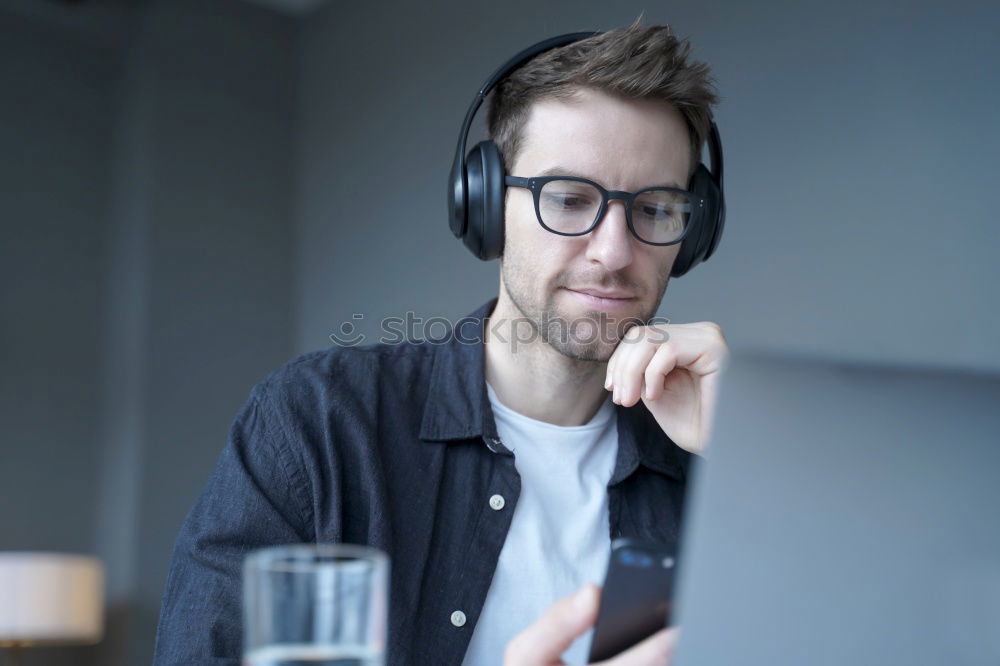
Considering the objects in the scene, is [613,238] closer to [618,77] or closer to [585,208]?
[585,208]

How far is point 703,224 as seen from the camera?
148 cm

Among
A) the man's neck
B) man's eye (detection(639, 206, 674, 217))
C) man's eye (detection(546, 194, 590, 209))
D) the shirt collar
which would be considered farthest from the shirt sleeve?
man's eye (detection(639, 206, 674, 217))

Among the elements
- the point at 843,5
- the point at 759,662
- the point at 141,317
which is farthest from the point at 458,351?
the point at 141,317

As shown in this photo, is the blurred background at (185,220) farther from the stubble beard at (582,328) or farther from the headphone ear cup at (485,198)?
the stubble beard at (582,328)

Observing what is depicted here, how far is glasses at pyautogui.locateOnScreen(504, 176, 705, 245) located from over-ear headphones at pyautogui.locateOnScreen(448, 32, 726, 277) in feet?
0.16

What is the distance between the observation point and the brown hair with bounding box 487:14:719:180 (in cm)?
141

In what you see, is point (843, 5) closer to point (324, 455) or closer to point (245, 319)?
point (324, 455)

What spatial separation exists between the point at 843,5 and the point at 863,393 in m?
2.04

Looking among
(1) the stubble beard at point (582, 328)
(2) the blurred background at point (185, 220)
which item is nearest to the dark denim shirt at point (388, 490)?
(1) the stubble beard at point (582, 328)

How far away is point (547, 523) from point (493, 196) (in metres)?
0.50

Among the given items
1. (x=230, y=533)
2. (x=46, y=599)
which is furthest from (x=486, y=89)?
(x=46, y=599)

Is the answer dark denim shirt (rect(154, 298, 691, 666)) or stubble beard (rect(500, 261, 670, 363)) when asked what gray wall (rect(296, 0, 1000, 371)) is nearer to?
stubble beard (rect(500, 261, 670, 363))

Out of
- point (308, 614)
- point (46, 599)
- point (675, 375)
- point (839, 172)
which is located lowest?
point (46, 599)

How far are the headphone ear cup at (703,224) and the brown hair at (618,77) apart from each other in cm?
5
